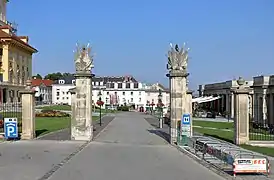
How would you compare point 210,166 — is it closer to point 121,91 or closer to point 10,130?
point 10,130

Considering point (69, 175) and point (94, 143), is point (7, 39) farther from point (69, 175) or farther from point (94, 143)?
point (69, 175)

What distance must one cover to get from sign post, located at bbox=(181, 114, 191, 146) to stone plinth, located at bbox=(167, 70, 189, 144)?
1.36 metres

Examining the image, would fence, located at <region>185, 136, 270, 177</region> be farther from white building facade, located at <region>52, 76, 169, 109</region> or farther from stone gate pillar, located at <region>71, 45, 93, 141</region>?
white building facade, located at <region>52, 76, 169, 109</region>

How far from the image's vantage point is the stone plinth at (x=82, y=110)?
28250 mm

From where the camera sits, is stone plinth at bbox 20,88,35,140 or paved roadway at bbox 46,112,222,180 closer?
paved roadway at bbox 46,112,222,180

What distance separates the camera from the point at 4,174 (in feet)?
49.5

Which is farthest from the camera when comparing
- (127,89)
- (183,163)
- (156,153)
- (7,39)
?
(127,89)

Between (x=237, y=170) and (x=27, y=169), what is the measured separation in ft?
23.2

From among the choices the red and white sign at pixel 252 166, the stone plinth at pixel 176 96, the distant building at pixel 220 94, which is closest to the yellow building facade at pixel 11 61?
the distant building at pixel 220 94

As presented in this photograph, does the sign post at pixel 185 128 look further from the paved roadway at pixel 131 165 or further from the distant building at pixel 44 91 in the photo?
the distant building at pixel 44 91

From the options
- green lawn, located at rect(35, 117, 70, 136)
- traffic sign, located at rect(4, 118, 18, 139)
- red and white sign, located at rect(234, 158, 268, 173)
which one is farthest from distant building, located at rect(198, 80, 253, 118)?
red and white sign, located at rect(234, 158, 268, 173)

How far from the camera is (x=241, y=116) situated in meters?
26.3

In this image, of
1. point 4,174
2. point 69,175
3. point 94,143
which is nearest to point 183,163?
point 69,175

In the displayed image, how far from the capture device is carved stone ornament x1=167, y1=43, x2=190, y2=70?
2797 cm
